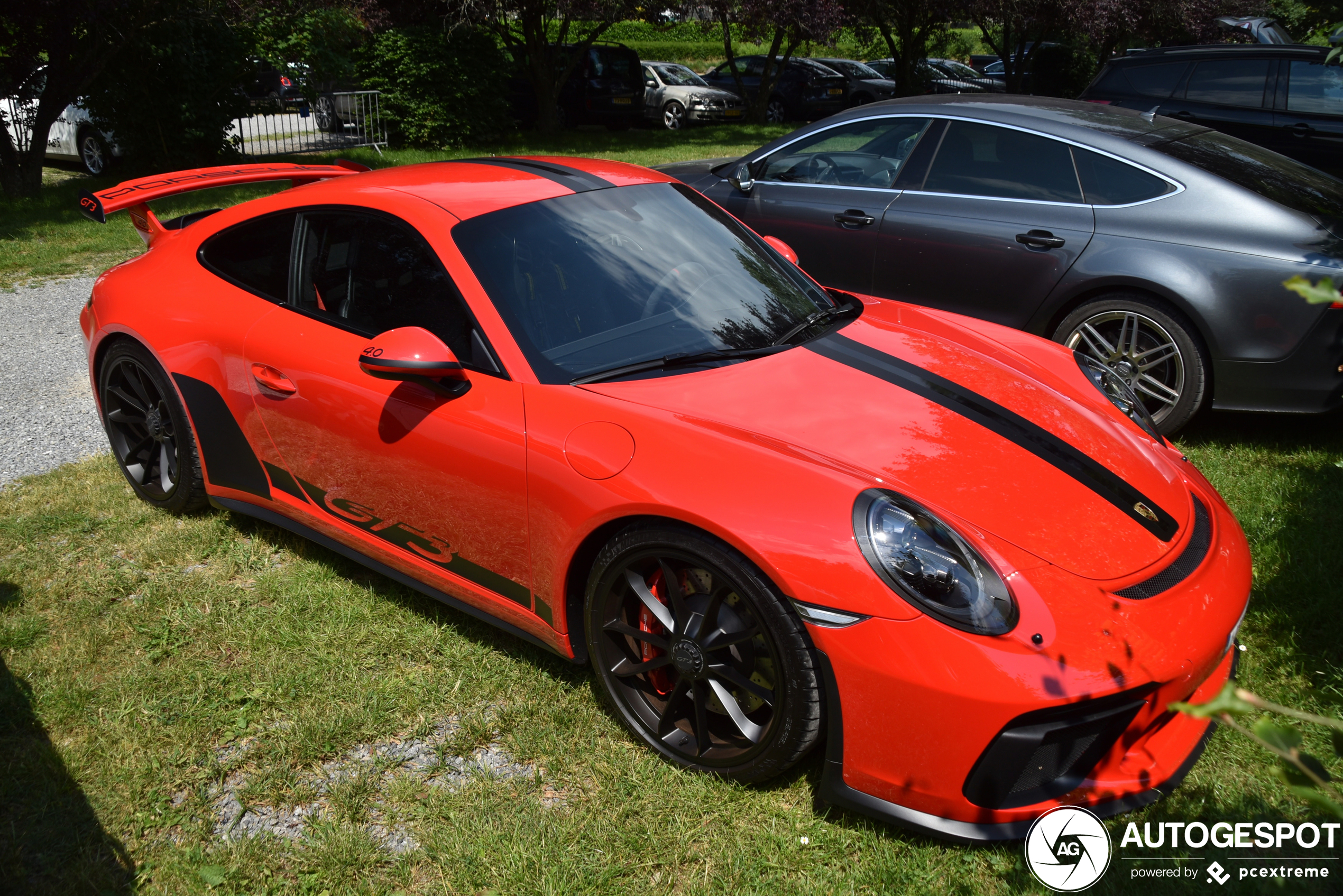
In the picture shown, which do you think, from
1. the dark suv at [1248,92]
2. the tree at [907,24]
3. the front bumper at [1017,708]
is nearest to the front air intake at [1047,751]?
the front bumper at [1017,708]

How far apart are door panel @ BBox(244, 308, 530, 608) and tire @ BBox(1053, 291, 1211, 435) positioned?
10.5 feet

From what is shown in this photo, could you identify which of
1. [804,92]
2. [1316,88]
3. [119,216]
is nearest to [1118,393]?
[1316,88]

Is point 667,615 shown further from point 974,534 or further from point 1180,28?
point 1180,28

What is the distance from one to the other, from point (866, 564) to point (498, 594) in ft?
4.07

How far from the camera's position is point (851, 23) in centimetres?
2062

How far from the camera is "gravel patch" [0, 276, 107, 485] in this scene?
4.84 meters

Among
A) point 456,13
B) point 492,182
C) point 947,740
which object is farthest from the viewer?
point 456,13

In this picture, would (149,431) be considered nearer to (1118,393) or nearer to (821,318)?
(821,318)

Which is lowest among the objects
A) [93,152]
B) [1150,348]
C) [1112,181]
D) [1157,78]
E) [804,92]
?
[1150,348]

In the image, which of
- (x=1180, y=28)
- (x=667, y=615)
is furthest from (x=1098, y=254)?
(x=1180, y=28)

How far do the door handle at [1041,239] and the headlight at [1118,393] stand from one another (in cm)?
136

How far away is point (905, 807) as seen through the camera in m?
2.24

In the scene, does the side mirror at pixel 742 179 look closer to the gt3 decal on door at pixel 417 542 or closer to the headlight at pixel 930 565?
the gt3 decal on door at pixel 417 542

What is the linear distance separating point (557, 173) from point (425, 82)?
13.7 meters
